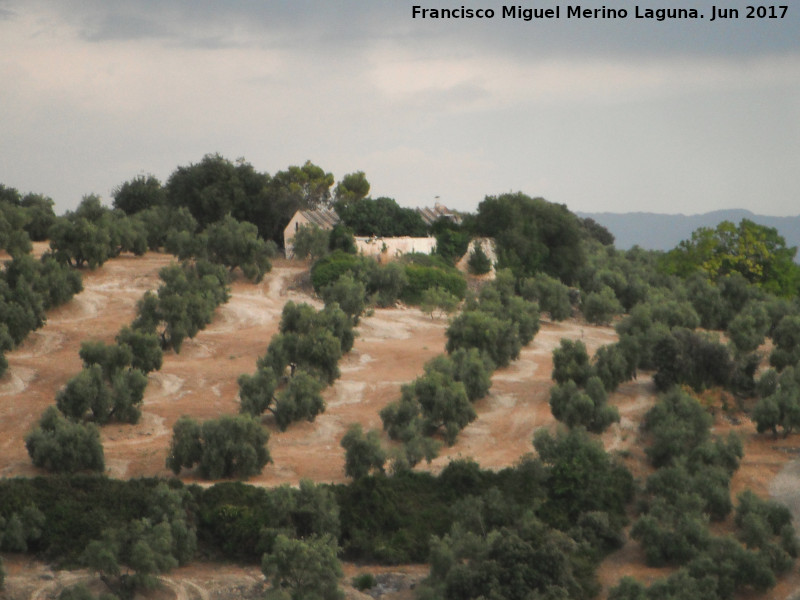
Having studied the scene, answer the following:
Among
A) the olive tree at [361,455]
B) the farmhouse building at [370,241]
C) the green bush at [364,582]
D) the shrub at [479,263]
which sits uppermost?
the farmhouse building at [370,241]

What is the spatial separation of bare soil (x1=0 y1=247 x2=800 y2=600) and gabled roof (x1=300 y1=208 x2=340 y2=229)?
1171 centimetres

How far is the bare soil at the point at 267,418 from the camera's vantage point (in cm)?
2089

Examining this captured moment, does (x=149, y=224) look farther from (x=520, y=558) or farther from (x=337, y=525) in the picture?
(x=520, y=558)

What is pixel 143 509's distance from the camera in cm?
2125

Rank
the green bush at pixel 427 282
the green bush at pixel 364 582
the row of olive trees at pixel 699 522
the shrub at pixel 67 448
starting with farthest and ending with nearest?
the green bush at pixel 427 282, the shrub at pixel 67 448, the green bush at pixel 364 582, the row of olive trees at pixel 699 522

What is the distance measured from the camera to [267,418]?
1173 inches

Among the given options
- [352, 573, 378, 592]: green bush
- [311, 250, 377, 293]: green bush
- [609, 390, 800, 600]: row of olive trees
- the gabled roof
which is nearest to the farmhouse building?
the gabled roof

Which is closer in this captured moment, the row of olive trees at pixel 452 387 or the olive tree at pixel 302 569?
the olive tree at pixel 302 569

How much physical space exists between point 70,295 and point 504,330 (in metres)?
17.2

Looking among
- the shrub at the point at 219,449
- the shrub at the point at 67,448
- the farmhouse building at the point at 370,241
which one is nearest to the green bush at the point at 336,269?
the farmhouse building at the point at 370,241

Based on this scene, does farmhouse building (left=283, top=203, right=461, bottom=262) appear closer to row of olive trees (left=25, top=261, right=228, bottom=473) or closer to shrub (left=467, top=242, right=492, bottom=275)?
shrub (left=467, top=242, right=492, bottom=275)

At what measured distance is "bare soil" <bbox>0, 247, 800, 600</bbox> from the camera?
68.5 ft

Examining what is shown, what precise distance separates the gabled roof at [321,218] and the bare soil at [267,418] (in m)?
11.7

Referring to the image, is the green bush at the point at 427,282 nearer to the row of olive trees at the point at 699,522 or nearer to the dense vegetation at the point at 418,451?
the dense vegetation at the point at 418,451
